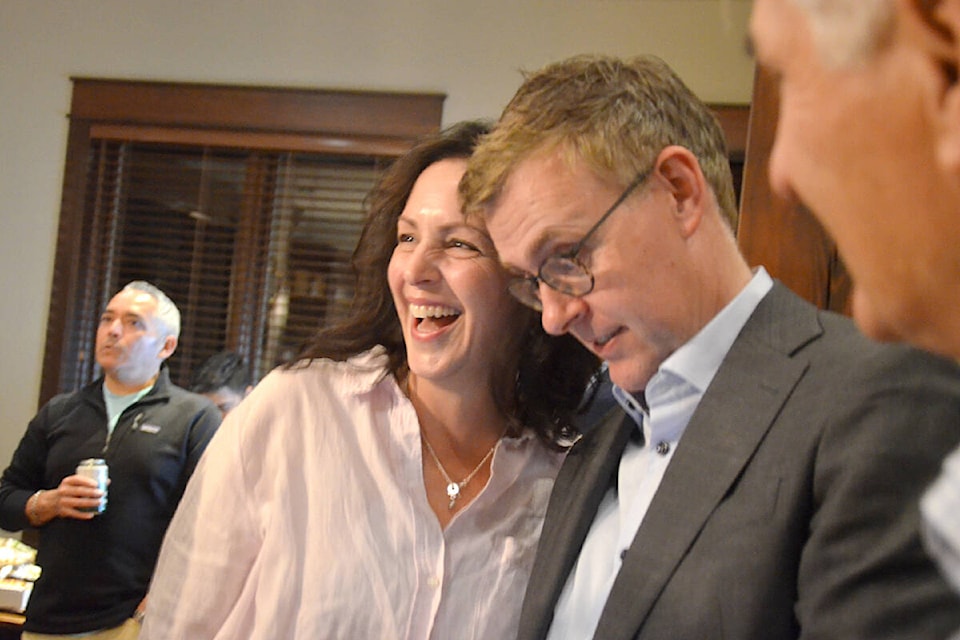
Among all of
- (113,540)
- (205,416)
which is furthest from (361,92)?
(113,540)

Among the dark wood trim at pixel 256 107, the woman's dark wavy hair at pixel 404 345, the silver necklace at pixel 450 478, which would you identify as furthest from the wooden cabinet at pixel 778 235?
the dark wood trim at pixel 256 107

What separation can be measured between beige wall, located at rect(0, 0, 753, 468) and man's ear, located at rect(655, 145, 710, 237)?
317 centimetres

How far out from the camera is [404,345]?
1788 millimetres

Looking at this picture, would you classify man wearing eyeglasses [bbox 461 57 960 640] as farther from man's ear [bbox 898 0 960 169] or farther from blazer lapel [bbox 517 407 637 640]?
man's ear [bbox 898 0 960 169]

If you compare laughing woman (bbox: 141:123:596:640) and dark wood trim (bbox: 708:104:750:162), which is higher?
dark wood trim (bbox: 708:104:750:162)

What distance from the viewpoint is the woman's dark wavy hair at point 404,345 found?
67.1 inches

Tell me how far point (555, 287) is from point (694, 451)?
0.32 meters

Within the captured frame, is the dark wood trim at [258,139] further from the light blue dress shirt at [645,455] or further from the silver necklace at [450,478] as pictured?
the light blue dress shirt at [645,455]

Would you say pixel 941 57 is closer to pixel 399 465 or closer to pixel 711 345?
pixel 711 345

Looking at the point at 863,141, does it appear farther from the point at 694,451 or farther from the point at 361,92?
the point at 361,92

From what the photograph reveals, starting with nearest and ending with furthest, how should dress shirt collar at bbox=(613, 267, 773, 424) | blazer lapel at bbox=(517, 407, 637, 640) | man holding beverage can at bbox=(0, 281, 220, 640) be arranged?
dress shirt collar at bbox=(613, 267, 773, 424), blazer lapel at bbox=(517, 407, 637, 640), man holding beverage can at bbox=(0, 281, 220, 640)

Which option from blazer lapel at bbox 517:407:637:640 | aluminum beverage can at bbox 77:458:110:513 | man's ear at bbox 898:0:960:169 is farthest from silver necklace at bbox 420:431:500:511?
aluminum beverage can at bbox 77:458:110:513

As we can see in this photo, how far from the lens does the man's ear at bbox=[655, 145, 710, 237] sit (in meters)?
1.18

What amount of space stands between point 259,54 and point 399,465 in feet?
11.3
